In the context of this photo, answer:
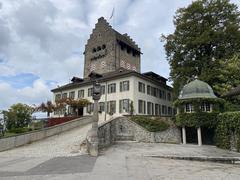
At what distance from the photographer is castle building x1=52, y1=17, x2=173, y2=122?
30359mm

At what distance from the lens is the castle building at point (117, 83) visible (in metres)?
30.4

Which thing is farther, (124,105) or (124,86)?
(124,86)

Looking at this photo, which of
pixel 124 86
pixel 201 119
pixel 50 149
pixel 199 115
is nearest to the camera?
pixel 50 149

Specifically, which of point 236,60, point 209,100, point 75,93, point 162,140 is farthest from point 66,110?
point 236,60

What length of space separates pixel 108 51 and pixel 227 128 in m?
25.3

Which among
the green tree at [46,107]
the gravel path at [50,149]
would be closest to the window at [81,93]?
the green tree at [46,107]

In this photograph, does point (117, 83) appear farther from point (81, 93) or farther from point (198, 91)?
point (198, 91)

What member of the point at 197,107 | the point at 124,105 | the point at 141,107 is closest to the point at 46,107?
the point at 124,105

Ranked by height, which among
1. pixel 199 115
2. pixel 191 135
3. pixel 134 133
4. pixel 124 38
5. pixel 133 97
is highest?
pixel 124 38

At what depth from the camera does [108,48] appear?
136 feet

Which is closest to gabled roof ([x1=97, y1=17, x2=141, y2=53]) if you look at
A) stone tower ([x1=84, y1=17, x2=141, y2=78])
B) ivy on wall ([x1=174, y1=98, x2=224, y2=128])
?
stone tower ([x1=84, y1=17, x2=141, y2=78])

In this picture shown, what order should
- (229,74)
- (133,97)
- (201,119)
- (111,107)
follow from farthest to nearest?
(111,107), (133,97), (229,74), (201,119)

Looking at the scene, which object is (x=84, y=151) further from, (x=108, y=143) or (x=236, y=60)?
(x=236, y=60)

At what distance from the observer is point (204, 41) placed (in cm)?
2753
